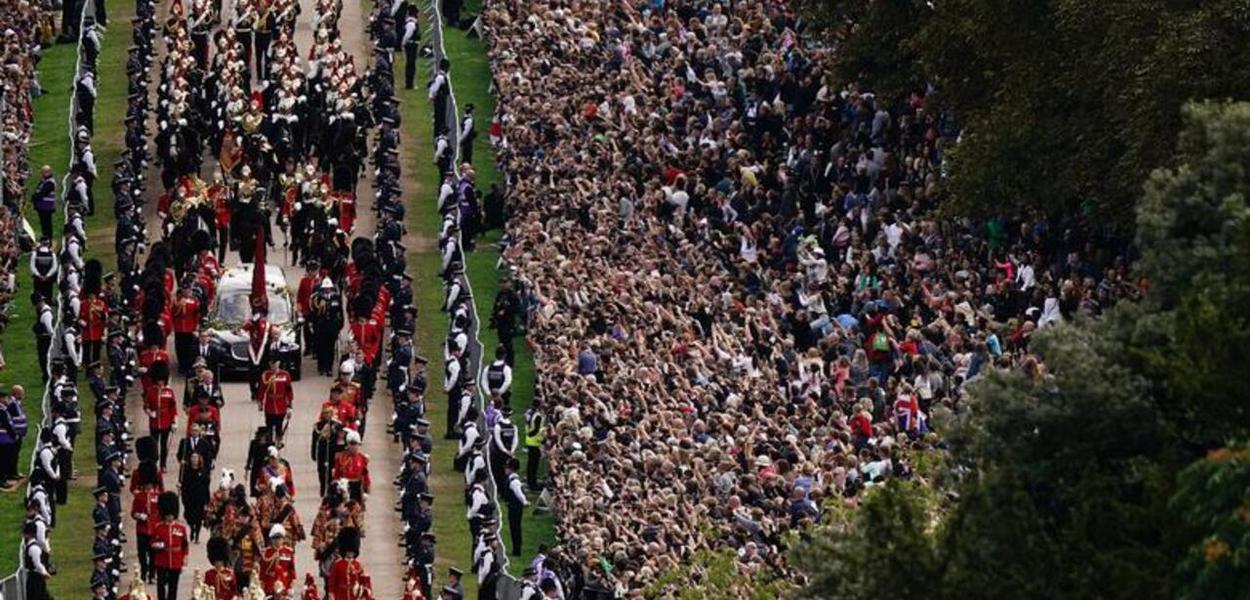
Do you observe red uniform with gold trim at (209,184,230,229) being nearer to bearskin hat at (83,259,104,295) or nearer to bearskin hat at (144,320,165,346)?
bearskin hat at (83,259,104,295)

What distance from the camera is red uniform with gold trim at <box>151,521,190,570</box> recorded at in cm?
5075

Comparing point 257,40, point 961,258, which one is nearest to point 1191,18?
point 961,258

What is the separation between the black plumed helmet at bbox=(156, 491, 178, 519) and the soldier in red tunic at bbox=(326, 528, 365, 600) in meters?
2.25

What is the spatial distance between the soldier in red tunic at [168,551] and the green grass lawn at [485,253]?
165 inches

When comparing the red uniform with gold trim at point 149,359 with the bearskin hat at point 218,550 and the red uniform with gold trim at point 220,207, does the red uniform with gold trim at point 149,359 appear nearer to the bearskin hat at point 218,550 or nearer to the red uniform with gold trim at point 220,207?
the red uniform with gold trim at point 220,207

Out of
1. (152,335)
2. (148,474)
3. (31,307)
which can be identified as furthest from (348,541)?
(31,307)

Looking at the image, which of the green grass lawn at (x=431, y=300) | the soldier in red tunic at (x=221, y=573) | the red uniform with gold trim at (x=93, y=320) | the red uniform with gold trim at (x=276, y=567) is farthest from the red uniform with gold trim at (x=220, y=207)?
the soldier in red tunic at (x=221, y=573)

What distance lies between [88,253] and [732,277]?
13.2 metres

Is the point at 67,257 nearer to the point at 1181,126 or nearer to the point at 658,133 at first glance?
the point at 658,133

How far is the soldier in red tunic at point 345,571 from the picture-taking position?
49562 mm

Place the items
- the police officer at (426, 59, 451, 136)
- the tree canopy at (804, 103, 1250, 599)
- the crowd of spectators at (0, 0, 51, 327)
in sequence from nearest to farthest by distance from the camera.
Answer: the tree canopy at (804, 103, 1250, 599)
the crowd of spectators at (0, 0, 51, 327)
the police officer at (426, 59, 451, 136)

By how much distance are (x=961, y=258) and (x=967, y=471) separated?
21924 mm

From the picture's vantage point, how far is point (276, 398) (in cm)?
5691

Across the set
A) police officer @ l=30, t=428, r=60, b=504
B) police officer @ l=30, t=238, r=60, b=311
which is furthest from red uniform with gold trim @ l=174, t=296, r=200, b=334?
police officer @ l=30, t=428, r=60, b=504
